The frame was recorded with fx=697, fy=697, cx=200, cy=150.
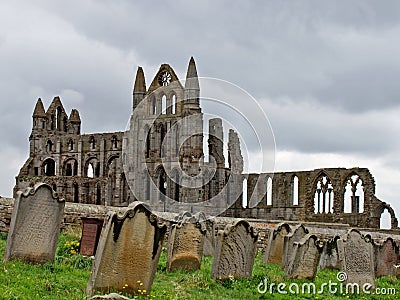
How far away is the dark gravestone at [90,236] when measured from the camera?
605 inches

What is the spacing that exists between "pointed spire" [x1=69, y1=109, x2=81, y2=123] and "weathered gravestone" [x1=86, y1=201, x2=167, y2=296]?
205ft

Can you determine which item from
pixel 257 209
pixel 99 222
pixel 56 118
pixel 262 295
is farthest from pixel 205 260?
pixel 56 118

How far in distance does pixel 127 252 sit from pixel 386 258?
382 inches

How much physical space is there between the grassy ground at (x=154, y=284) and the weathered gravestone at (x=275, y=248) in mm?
1817

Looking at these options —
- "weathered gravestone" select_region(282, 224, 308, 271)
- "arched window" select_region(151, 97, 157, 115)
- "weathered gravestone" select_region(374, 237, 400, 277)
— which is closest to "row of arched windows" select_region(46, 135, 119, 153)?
"arched window" select_region(151, 97, 157, 115)

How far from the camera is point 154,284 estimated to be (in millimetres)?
12250

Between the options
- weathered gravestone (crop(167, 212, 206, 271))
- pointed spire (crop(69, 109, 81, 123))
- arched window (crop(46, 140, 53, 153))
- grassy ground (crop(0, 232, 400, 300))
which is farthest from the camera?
pointed spire (crop(69, 109, 81, 123))

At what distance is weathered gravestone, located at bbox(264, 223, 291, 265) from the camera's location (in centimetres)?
1844

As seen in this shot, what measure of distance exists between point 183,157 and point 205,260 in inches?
1447

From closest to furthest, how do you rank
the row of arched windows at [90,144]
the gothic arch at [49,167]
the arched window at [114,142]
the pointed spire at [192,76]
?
the pointed spire at [192,76]
the arched window at [114,142]
the row of arched windows at [90,144]
the gothic arch at [49,167]

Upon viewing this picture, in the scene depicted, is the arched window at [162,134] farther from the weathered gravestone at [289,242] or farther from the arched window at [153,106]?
the weathered gravestone at [289,242]

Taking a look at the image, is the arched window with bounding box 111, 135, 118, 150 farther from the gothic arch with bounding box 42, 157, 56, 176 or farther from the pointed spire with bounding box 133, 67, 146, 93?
the gothic arch with bounding box 42, 157, 56, 176

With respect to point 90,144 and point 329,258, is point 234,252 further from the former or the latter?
point 90,144

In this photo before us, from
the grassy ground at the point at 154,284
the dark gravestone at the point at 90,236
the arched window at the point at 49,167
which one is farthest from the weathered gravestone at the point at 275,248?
the arched window at the point at 49,167
